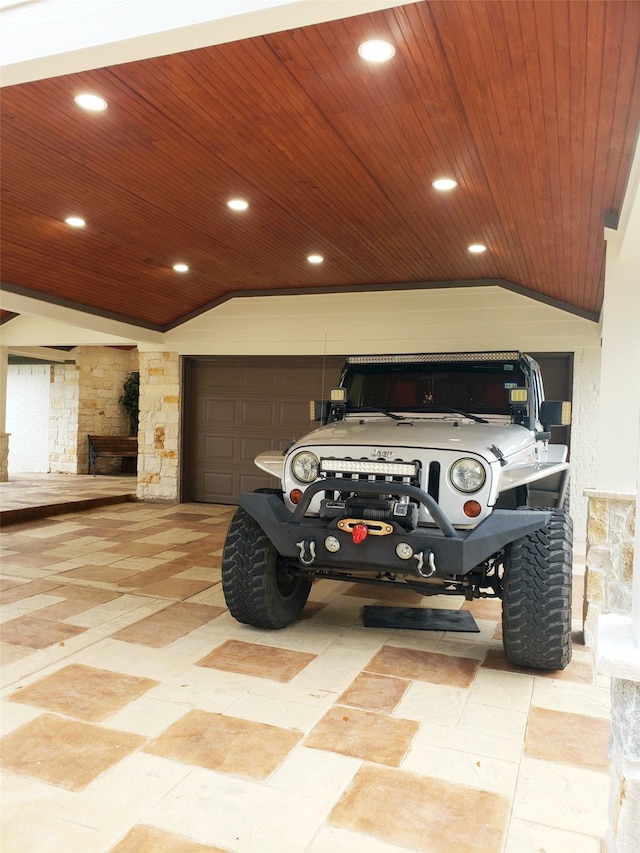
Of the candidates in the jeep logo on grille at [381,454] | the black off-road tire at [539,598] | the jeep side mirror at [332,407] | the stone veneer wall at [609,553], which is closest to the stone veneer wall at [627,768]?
the black off-road tire at [539,598]

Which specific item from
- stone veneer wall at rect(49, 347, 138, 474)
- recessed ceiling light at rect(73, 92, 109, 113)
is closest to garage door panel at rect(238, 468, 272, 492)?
stone veneer wall at rect(49, 347, 138, 474)

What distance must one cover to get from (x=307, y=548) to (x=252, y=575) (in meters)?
0.51

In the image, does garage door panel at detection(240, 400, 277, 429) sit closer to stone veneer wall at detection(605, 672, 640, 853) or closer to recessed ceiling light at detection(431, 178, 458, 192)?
recessed ceiling light at detection(431, 178, 458, 192)

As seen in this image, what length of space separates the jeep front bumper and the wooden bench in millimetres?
10054

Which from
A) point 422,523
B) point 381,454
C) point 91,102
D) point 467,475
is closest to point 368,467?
point 381,454

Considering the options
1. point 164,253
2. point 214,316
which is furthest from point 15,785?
point 214,316

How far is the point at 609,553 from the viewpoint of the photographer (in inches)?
139

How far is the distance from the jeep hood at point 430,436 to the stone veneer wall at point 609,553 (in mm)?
563

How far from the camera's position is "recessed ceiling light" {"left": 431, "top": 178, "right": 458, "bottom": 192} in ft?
13.3

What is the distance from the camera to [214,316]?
8695mm

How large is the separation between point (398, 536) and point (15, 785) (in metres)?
1.79

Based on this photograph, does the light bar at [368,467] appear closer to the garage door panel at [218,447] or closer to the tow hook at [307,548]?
the tow hook at [307,548]

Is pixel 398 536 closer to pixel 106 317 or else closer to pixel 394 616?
pixel 394 616

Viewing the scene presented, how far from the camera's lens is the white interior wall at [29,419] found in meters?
12.9
